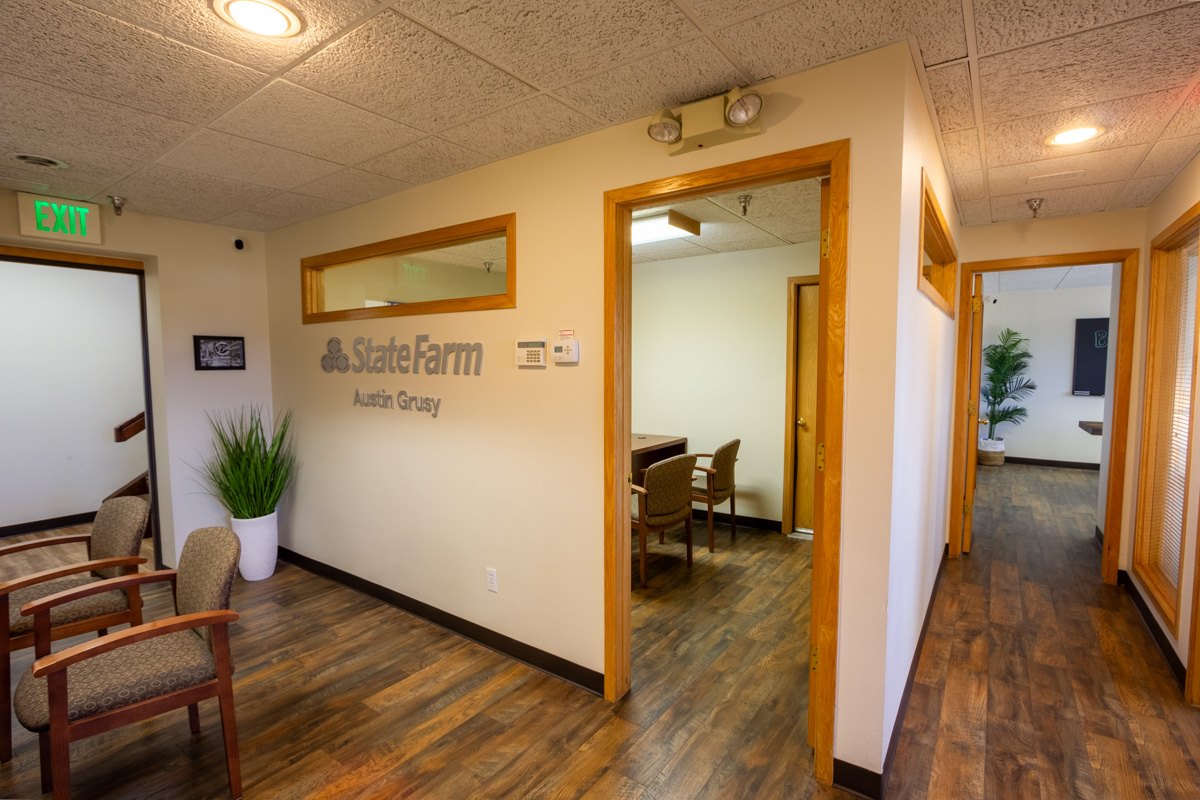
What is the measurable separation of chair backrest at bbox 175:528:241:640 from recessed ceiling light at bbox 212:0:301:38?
1636mm

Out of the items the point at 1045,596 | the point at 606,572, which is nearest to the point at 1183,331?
the point at 1045,596

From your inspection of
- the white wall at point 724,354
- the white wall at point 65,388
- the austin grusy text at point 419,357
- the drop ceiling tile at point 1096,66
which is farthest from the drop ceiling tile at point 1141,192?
the white wall at point 65,388

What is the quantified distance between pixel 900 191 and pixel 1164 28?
800 millimetres

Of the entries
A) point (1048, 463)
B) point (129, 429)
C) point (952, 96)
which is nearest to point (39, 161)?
point (129, 429)

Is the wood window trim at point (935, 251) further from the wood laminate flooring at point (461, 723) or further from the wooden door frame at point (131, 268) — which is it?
the wooden door frame at point (131, 268)

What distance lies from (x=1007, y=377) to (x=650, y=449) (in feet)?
22.0

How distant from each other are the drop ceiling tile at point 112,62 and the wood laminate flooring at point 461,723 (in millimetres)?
2427

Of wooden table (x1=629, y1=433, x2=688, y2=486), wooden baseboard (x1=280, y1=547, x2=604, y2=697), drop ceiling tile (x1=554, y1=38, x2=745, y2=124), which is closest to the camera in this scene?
drop ceiling tile (x1=554, y1=38, x2=745, y2=124)

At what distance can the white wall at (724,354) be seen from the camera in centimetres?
485

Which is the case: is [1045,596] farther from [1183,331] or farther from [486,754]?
[486,754]

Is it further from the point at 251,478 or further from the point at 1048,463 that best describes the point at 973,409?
the point at 251,478

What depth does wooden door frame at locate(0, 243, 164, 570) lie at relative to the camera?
10.7 ft

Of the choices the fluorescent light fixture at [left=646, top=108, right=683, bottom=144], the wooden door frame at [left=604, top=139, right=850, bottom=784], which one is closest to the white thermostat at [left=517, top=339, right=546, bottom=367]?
the wooden door frame at [left=604, top=139, right=850, bottom=784]

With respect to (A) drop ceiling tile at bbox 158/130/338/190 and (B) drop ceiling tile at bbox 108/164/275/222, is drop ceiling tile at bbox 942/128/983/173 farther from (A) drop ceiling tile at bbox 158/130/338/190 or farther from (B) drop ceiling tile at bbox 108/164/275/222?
(B) drop ceiling tile at bbox 108/164/275/222
